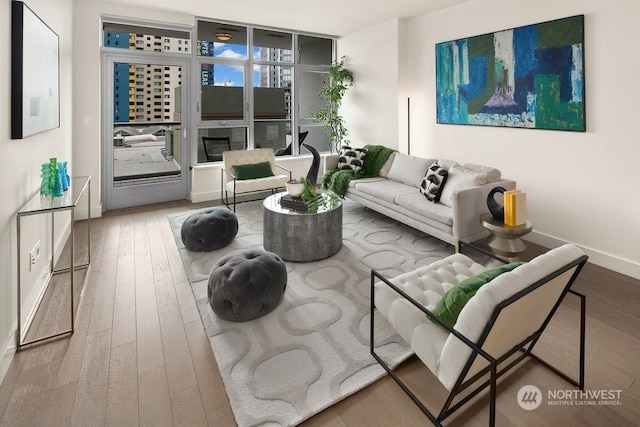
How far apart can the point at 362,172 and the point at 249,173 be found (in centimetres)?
169

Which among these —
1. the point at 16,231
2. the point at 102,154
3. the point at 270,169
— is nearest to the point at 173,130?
the point at 102,154

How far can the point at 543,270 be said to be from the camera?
1.49m

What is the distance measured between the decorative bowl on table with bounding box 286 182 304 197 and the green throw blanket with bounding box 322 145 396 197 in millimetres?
1455

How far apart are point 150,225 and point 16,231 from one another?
2.37 m

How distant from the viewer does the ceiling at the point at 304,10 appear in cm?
464

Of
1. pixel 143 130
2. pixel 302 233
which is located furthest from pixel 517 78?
pixel 143 130

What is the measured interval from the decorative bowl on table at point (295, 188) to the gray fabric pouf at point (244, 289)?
1.19 m

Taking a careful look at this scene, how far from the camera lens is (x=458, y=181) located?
365 centimetres

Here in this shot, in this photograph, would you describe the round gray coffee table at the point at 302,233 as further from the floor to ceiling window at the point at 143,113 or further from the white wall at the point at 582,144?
the floor to ceiling window at the point at 143,113

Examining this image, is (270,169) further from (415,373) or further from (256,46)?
(415,373)

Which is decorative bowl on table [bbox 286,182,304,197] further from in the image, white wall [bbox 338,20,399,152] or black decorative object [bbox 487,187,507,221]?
white wall [bbox 338,20,399,152]

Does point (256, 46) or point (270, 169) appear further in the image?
point (256, 46)

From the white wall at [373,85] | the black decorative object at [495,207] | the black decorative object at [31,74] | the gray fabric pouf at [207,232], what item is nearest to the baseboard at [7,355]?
the black decorative object at [31,74]

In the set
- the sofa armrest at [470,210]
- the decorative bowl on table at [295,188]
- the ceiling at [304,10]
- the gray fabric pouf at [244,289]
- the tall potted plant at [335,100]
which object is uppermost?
the ceiling at [304,10]
